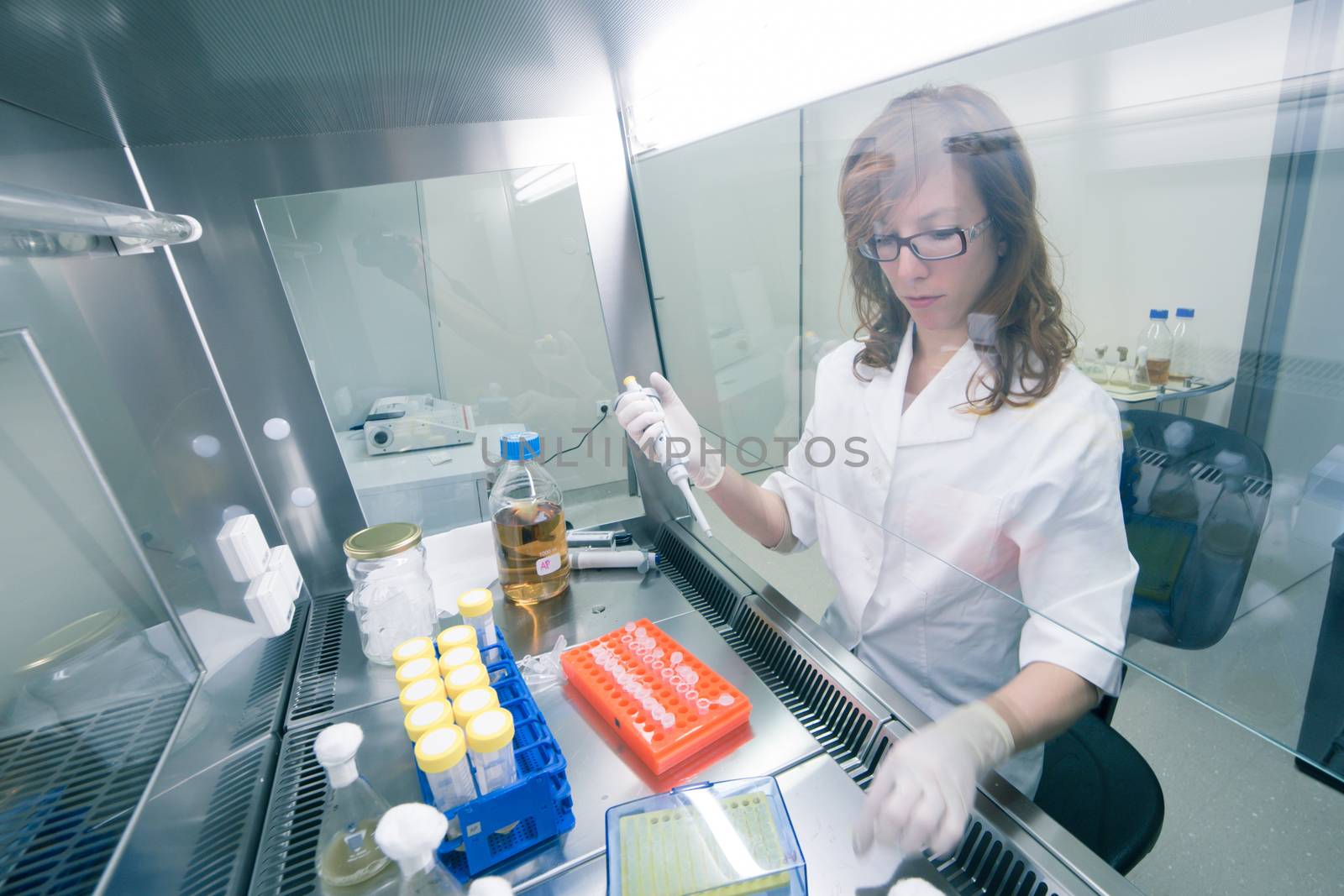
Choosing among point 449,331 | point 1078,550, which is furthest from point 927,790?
point 449,331

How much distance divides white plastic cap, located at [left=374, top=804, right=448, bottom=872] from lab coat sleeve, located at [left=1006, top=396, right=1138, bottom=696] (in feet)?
1.94

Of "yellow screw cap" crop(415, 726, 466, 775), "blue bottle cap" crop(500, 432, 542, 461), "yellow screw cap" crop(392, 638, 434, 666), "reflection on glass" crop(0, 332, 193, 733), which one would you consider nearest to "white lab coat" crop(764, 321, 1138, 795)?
"blue bottle cap" crop(500, 432, 542, 461)

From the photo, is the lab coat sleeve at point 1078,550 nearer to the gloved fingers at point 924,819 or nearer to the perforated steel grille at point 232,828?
the gloved fingers at point 924,819

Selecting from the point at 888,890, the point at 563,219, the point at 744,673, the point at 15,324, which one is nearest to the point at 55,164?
the point at 15,324

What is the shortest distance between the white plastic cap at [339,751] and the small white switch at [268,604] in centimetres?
40

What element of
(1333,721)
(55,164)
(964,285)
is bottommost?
(1333,721)

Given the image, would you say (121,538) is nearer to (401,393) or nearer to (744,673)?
(401,393)

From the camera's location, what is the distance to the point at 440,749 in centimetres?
52

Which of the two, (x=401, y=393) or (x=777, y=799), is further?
(x=401, y=393)

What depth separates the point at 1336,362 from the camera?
0.38 m

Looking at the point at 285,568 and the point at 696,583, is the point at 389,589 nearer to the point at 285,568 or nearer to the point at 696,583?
the point at 285,568

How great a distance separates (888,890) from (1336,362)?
0.51m

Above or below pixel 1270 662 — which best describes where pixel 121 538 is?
above

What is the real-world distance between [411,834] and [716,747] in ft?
1.08
